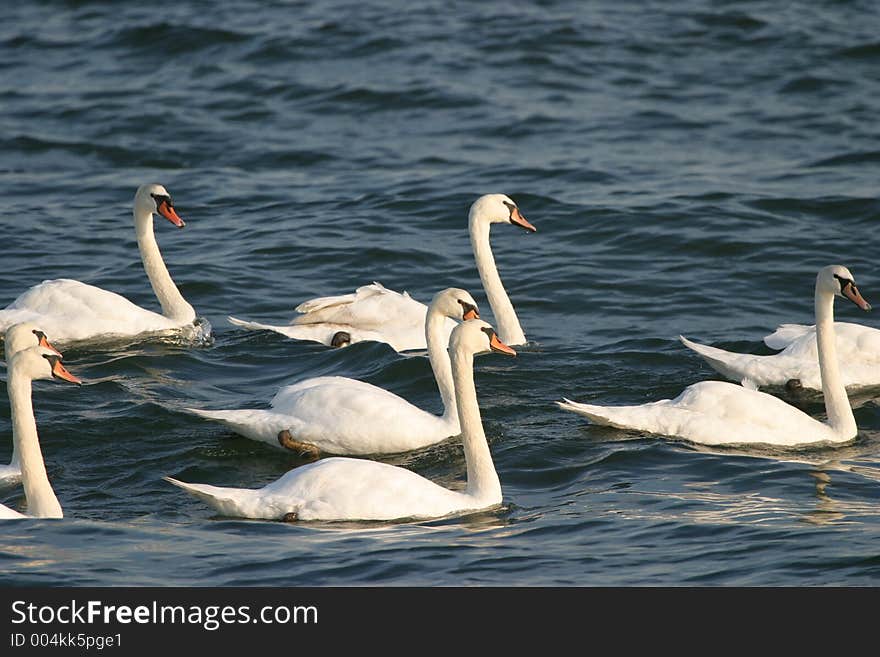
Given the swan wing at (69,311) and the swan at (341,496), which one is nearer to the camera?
the swan at (341,496)

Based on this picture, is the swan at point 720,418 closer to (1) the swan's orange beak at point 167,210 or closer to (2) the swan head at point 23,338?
(2) the swan head at point 23,338

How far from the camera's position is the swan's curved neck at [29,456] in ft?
27.4

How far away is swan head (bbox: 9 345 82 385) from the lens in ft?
28.7

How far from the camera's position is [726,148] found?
1831 cm


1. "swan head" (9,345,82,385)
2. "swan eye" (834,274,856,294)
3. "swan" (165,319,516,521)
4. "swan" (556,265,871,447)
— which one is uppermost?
"swan head" (9,345,82,385)

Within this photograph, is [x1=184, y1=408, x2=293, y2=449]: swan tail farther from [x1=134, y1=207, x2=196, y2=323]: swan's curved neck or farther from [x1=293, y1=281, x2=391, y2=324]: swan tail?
[x1=134, y1=207, x2=196, y2=323]: swan's curved neck

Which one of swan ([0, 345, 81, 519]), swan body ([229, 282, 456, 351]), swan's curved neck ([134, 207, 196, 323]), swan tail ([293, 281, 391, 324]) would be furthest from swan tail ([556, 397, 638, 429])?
swan's curved neck ([134, 207, 196, 323])

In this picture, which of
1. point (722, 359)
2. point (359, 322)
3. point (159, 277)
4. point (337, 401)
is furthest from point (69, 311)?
point (722, 359)

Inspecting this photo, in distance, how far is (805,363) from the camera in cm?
1127

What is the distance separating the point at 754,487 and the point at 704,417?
883mm

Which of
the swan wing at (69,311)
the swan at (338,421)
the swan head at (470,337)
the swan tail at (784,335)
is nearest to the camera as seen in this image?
the swan head at (470,337)

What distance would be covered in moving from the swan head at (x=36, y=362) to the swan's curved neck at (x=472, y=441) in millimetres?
2204

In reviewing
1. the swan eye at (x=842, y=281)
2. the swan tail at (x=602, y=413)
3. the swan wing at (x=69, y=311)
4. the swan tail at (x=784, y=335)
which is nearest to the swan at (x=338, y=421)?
the swan tail at (x=602, y=413)

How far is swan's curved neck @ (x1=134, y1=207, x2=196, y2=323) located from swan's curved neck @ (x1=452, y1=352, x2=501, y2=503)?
176 inches
